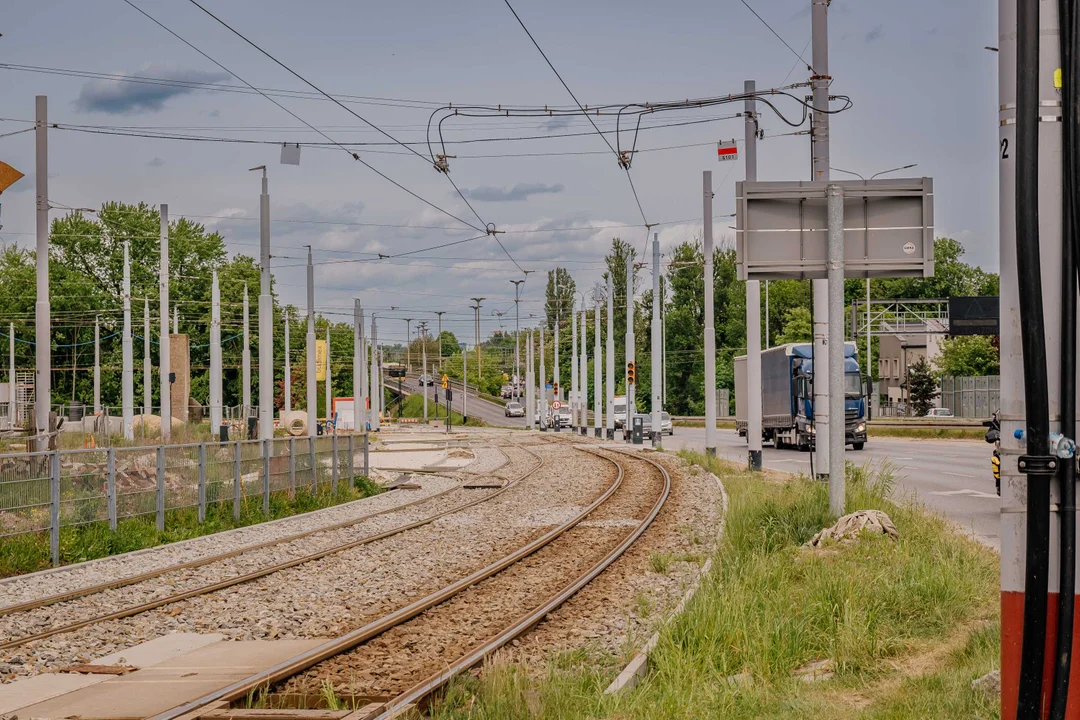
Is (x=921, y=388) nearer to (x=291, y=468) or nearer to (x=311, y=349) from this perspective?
(x=311, y=349)

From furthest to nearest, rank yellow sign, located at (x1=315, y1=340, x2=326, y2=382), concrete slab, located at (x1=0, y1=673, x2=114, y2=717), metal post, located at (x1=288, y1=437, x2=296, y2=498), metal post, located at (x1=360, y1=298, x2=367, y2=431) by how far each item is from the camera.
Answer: metal post, located at (x1=360, y1=298, x2=367, y2=431) < yellow sign, located at (x1=315, y1=340, x2=326, y2=382) < metal post, located at (x1=288, y1=437, x2=296, y2=498) < concrete slab, located at (x1=0, y1=673, x2=114, y2=717)

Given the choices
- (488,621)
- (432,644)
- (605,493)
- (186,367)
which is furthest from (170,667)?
(186,367)

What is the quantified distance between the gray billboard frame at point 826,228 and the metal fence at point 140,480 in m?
9.23

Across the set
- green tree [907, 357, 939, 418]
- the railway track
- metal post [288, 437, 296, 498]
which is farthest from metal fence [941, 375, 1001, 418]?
the railway track

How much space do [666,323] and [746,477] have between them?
329ft

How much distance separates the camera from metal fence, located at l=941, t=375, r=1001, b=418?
7400 centimetres

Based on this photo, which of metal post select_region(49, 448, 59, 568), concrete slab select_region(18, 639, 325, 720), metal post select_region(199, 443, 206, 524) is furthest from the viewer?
metal post select_region(199, 443, 206, 524)

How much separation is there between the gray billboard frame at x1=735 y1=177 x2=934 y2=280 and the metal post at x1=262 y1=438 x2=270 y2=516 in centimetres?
1103

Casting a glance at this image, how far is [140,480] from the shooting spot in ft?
60.4

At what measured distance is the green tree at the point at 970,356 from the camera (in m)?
90.4

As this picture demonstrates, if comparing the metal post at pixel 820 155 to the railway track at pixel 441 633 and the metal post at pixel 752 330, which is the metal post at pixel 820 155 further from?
the metal post at pixel 752 330

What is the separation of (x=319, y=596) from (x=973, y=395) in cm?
7193

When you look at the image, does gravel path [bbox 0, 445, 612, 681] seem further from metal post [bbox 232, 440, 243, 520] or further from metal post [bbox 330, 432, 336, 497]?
metal post [bbox 330, 432, 336, 497]

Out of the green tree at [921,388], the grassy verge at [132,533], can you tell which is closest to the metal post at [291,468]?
the grassy verge at [132,533]
